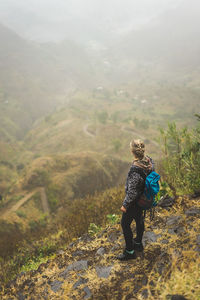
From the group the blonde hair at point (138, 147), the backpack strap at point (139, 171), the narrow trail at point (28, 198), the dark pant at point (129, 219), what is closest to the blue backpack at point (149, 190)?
the backpack strap at point (139, 171)

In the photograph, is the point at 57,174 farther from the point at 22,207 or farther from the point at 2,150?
the point at 2,150

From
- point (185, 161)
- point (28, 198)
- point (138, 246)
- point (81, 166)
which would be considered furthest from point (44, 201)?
point (138, 246)

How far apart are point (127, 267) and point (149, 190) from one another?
1.33 m

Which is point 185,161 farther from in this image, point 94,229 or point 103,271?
point 103,271

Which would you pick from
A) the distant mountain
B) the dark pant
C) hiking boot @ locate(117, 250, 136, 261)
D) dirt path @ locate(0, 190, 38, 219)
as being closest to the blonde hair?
the dark pant

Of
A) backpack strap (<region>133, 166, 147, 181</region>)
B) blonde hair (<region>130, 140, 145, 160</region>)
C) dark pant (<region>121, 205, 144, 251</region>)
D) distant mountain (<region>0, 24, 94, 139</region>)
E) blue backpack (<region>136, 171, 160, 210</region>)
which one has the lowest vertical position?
dark pant (<region>121, 205, 144, 251</region>)

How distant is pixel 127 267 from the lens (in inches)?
129

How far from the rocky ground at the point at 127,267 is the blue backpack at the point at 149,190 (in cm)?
84

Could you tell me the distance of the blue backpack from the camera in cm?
303

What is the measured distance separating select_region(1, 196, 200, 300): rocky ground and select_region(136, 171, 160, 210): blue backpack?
2.75 ft

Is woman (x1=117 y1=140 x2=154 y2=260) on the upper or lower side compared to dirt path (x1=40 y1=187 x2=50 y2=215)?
upper

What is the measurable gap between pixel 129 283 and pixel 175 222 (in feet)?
5.44

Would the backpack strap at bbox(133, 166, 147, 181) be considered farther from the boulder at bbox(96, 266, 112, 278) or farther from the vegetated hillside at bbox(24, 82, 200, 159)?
the vegetated hillside at bbox(24, 82, 200, 159)

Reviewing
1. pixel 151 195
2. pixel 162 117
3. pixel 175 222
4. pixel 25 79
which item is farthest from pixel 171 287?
pixel 25 79
